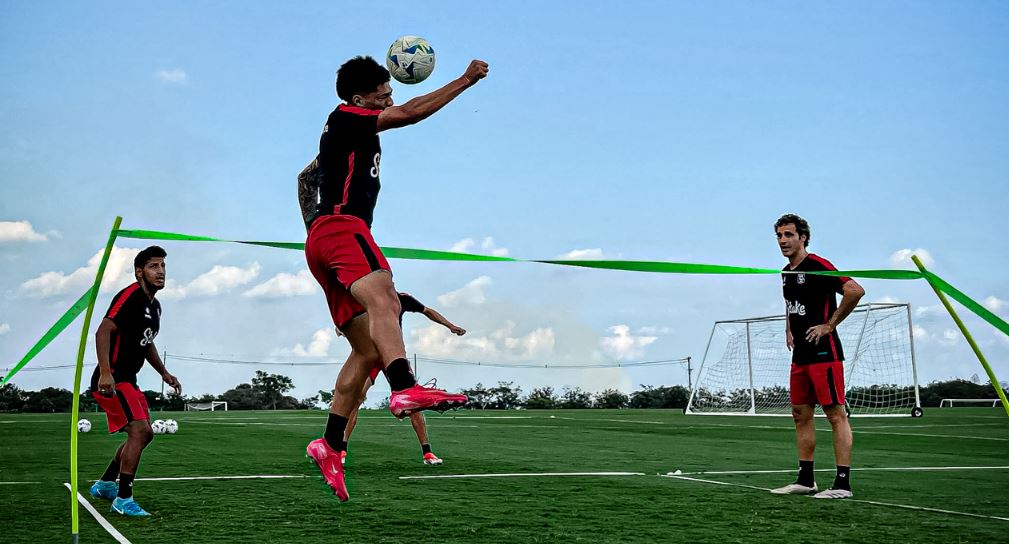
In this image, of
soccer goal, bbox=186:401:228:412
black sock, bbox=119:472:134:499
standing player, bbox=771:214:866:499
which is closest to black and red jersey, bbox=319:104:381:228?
black sock, bbox=119:472:134:499

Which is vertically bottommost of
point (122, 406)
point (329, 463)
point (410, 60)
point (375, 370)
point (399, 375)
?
point (329, 463)

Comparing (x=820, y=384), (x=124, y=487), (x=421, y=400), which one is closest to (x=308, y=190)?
(x=421, y=400)

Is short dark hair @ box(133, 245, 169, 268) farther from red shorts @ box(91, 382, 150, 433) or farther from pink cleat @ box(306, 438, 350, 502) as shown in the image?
pink cleat @ box(306, 438, 350, 502)

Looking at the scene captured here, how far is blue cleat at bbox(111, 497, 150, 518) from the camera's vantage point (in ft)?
22.0

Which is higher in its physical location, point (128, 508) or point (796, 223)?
point (796, 223)

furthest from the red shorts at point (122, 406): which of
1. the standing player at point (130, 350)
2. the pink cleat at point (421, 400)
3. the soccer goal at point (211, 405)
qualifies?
the soccer goal at point (211, 405)

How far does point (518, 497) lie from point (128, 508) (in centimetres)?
283

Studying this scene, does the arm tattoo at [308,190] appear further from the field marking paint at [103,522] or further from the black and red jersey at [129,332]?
the black and red jersey at [129,332]

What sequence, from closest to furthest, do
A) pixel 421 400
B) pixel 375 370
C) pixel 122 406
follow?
pixel 421 400 < pixel 122 406 < pixel 375 370

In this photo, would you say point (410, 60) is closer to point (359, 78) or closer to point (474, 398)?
point (359, 78)

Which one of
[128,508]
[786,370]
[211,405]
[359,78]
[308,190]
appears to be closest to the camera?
[359,78]

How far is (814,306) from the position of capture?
26.7ft

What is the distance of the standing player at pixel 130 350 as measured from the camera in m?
7.14

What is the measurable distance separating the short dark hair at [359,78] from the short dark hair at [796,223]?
4317 mm
